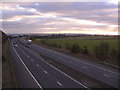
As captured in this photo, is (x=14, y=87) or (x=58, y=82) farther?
(x=58, y=82)

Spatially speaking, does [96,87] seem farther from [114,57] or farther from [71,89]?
[114,57]

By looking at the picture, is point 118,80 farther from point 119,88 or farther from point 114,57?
point 114,57

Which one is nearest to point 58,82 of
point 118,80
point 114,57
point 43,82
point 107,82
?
point 43,82

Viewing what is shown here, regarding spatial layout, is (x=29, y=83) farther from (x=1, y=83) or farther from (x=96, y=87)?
(x=96, y=87)

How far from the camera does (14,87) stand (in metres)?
17.9

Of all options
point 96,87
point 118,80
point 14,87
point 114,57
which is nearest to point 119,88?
point 96,87

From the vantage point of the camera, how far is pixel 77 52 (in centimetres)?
5409

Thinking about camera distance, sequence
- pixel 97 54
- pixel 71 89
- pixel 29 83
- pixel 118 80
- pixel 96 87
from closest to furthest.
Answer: pixel 71 89, pixel 96 87, pixel 29 83, pixel 118 80, pixel 97 54

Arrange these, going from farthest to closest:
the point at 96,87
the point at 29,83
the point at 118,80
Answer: the point at 118,80
the point at 29,83
the point at 96,87

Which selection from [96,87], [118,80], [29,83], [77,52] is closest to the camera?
[96,87]

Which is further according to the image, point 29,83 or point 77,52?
point 77,52

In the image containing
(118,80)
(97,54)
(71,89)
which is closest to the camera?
(71,89)

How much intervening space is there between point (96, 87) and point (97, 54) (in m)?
Result: 26.5

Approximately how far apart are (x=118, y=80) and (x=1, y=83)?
10404 millimetres
